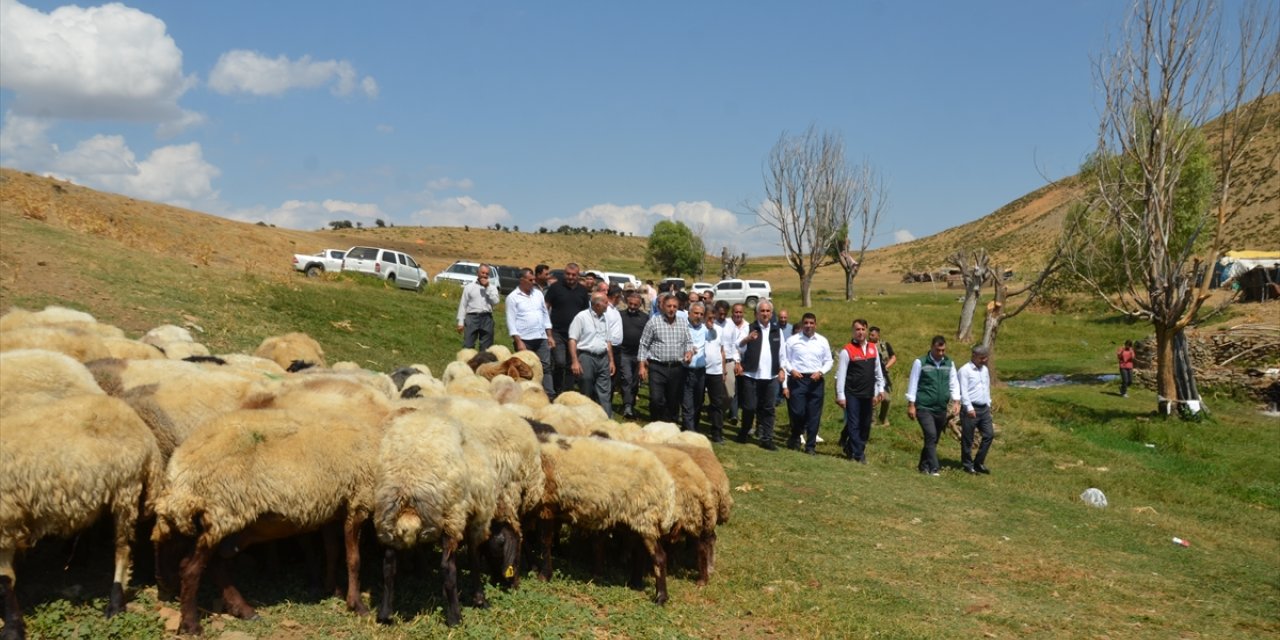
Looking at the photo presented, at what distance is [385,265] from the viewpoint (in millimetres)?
35750

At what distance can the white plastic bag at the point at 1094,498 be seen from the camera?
41.7ft

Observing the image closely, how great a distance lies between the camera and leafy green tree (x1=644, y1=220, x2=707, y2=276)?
3688 inches

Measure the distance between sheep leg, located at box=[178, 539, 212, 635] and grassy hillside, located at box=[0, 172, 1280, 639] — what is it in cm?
12

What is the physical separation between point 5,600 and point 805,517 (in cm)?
747

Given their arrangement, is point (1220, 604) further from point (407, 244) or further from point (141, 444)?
point (407, 244)

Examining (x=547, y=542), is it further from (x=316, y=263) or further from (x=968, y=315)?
(x=968, y=315)

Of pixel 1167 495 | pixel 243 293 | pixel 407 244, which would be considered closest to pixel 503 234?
pixel 407 244

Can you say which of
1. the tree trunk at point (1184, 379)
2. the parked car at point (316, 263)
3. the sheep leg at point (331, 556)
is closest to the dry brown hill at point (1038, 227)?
the tree trunk at point (1184, 379)

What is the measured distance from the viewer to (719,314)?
13828mm

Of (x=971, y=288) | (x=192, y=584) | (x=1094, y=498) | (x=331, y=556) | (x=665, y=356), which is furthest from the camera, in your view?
(x=971, y=288)

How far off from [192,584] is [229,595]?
0.95 feet

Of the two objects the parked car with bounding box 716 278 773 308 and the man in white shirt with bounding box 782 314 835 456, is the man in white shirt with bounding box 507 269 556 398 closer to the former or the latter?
the man in white shirt with bounding box 782 314 835 456

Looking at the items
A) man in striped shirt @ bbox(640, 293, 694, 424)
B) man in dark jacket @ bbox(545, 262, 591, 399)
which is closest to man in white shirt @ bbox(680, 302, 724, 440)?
man in striped shirt @ bbox(640, 293, 694, 424)

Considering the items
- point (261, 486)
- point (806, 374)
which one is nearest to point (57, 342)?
point (261, 486)
